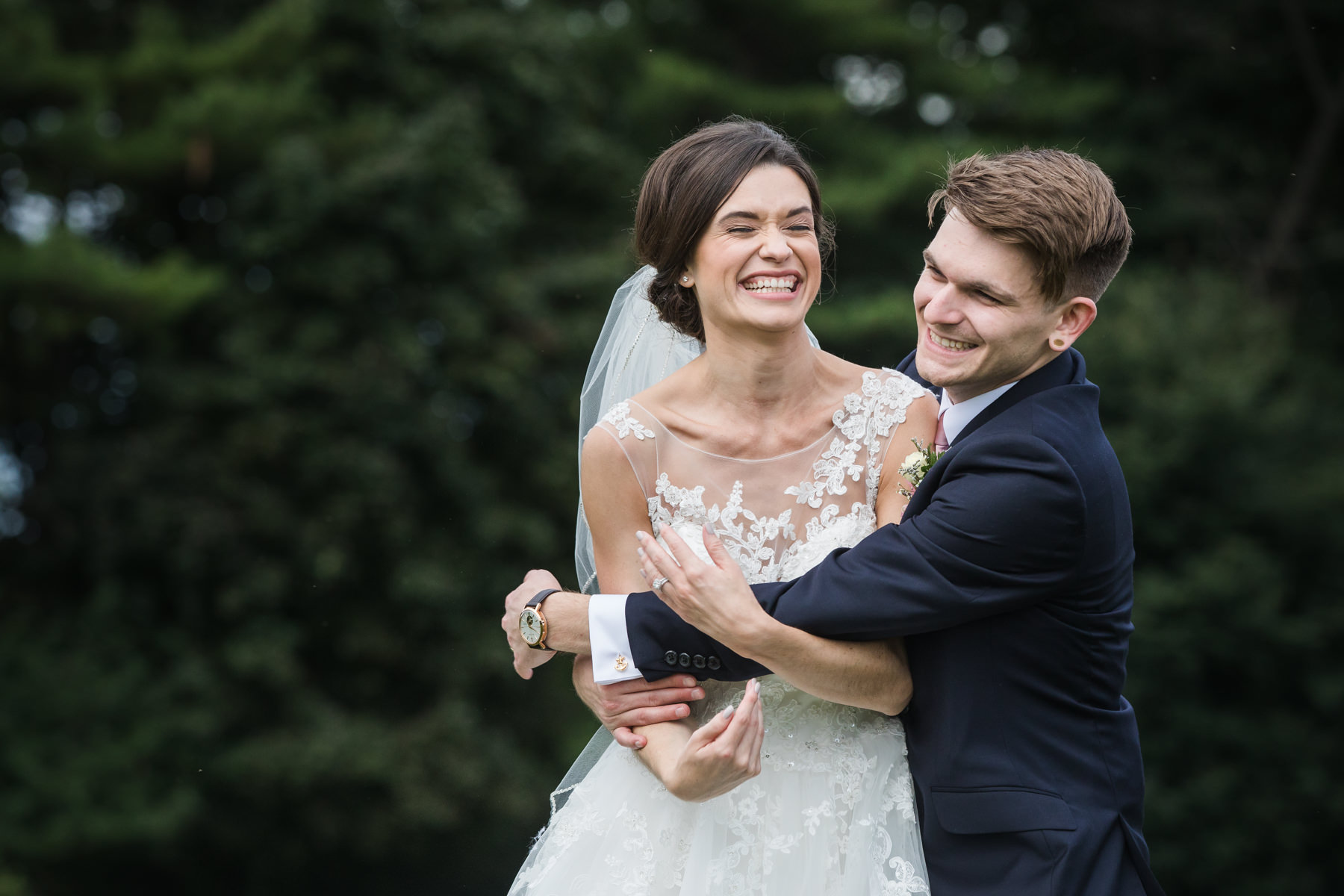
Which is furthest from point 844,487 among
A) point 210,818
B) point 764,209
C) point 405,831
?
point 210,818

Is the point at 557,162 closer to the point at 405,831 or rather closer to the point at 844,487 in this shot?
the point at 405,831

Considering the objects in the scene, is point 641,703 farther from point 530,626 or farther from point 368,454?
point 368,454

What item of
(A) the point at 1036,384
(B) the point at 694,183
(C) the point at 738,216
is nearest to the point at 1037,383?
(A) the point at 1036,384

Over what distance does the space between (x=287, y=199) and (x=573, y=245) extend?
329 cm

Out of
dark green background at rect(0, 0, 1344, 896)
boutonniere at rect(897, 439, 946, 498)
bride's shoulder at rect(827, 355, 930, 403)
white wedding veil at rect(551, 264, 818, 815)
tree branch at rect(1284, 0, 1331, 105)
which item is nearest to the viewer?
boutonniere at rect(897, 439, 946, 498)

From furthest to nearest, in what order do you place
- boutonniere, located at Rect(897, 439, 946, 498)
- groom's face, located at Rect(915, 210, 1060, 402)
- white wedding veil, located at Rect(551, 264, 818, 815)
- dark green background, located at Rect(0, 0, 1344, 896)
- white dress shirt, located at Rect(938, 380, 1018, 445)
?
dark green background, located at Rect(0, 0, 1344, 896) → white wedding veil, located at Rect(551, 264, 818, 815) → boutonniere, located at Rect(897, 439, 946, 498) → white dress shirt, located at Rect(938, 380, 1018, 445) → groom's face, located at Rect(915, 210, 1060, 402)

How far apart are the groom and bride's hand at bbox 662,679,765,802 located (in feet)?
0.39

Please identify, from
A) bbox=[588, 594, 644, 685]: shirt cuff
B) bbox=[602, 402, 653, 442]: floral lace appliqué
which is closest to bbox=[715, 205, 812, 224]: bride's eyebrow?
bbox=[602, 402, 653, 442]: floral lace appliqué

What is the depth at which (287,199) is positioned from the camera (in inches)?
503

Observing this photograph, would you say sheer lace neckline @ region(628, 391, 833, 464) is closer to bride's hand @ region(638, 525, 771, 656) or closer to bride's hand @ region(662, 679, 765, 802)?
bride's hand @ region(638, 525, 771, 656)

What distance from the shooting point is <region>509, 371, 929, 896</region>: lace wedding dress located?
10.4ft

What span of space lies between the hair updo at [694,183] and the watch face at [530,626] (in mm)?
930

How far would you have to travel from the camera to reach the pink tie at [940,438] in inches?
131

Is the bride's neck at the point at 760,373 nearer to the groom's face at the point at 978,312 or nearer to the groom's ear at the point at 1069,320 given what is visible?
the groom's face at the point at 978,312
